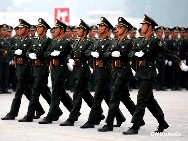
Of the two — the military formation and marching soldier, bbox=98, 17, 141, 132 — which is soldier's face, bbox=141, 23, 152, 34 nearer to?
the military formation

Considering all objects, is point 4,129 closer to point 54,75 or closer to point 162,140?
point 54,75

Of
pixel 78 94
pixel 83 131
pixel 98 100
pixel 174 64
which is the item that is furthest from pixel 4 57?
pixel 83 131

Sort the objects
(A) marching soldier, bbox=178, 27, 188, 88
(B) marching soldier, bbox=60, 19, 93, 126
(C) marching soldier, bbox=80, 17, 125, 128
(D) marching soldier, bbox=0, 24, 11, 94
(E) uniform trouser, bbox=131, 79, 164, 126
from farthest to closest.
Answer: (A) marching soldier, bbox=178, 27, 188, 88 < (D) marching soldier, bbox=0, 24, 11, 94 < (B) marching soldier, bbox=60, 19, 93, 126 < (C) marching soldier, bbox=80, 17, 125, 128 < (E) uniform trouser, bbox=131, 79, 164, 126

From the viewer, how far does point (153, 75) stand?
495 inches

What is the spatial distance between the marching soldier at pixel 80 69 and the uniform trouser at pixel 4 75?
9.44 metres

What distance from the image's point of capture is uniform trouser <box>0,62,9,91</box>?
916 inches

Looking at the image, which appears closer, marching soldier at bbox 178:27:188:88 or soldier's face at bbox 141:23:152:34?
soldier's face at bbox 141:23:152:34

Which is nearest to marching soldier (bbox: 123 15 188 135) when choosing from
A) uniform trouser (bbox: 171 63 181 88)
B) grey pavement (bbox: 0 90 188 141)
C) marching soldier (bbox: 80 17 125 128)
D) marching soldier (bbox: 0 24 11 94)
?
grey pavement (bbox: 0 90 188 141)

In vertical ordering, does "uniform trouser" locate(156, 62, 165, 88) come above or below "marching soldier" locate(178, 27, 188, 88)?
below

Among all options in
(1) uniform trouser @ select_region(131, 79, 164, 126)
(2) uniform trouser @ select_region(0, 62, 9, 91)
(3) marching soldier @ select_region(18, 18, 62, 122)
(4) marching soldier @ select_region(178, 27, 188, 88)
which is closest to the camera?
(1) uniform trouser @ select_region(131, 79, 164, 126)

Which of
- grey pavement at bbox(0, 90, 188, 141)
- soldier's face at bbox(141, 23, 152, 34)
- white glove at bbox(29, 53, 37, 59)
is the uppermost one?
soldier's face at bbox(141, 23, 152, 34)

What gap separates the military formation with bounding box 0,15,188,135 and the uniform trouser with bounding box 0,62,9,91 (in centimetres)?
794

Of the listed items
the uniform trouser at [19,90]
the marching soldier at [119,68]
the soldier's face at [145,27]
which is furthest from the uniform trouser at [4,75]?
the soldier's face at [145,27]

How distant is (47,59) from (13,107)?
1381 millimetres
